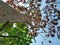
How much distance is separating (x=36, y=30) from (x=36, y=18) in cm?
37

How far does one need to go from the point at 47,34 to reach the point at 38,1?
0.88 meters

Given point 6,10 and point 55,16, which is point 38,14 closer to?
point 55,16

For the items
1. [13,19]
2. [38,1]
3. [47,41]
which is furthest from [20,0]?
[13,19]

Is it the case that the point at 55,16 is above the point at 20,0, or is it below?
below

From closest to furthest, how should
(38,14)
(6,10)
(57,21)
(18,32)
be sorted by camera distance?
1. (6,10)
2. (18,32)
3. (38,14)
4. (57,21)

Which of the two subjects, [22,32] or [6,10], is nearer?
[6,10]

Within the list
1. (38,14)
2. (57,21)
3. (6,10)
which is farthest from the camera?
(57,21)

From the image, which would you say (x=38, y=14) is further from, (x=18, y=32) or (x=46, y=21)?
(x=18, y=32)

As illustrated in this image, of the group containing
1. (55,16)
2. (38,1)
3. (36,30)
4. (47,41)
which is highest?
(38,1)

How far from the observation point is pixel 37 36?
477cm

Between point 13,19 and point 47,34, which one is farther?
point 47,34

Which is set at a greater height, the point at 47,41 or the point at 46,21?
the point at 46,21

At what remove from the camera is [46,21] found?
4.64 meters

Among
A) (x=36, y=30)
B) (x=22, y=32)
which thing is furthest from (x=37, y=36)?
(x=22, y=32)
